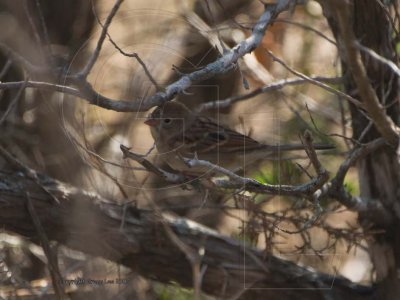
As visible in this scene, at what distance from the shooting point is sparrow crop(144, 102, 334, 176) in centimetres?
288

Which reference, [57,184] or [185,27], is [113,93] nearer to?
[57,184]

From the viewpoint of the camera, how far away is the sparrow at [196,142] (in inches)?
113

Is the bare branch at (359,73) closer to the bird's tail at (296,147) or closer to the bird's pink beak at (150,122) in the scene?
the bird's tail at (296,147)

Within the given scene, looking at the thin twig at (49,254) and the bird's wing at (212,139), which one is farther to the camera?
the thin twig at (49,254)

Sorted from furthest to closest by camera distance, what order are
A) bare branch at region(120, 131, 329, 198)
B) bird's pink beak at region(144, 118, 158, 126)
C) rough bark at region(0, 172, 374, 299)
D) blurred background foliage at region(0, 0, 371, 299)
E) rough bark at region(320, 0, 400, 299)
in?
1. rough bark at region(0, 172, 374, 299)
2. rough bark at region(320, 0, 400, 299)
3. blurred background foliage at region(0, 0, 371, 299)
4. bird's pink beak at region(144, 118, 158, 126)
5. bare branch at region(120, 131, 329, 198)

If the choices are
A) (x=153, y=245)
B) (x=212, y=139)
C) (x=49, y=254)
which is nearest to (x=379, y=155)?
(x=212, y=139)

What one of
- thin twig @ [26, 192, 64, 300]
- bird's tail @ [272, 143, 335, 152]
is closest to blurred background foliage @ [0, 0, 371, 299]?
bird's tail @ [272, 143, 335, 152]

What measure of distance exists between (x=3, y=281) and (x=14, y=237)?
0.49 metres

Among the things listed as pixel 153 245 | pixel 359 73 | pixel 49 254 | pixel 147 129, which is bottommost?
pixel 49 254

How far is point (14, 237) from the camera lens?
13.1 feet

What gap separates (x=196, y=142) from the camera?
310cm

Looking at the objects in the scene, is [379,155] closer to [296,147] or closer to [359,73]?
[296,147]

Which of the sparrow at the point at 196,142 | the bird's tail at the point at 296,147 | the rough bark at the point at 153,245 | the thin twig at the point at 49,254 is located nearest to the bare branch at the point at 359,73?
the bird's tail at the point at 296,147

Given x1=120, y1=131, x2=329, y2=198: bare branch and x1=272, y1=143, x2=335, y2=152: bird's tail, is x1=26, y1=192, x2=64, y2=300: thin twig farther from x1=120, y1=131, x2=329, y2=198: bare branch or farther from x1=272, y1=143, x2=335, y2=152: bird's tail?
x1=272, y1=143, x2=335, y2=152: bird's tail
